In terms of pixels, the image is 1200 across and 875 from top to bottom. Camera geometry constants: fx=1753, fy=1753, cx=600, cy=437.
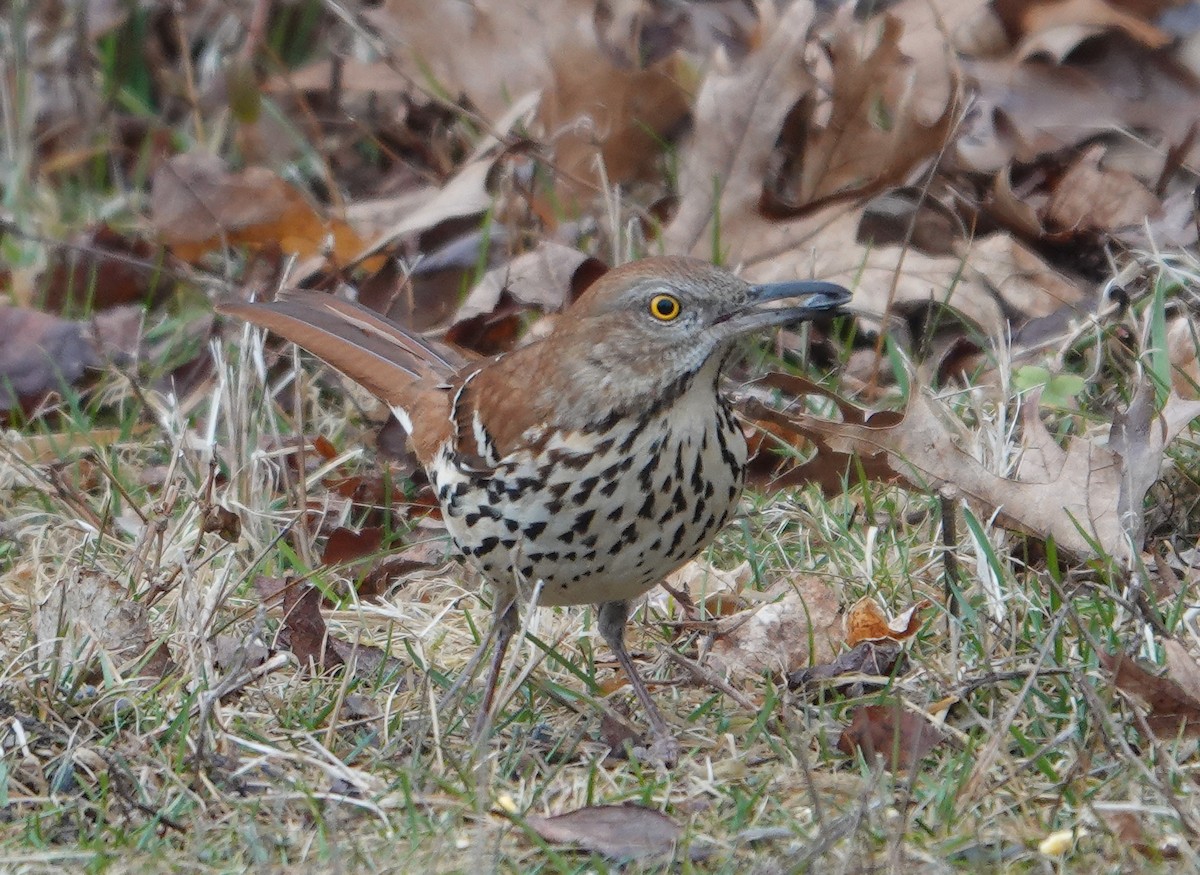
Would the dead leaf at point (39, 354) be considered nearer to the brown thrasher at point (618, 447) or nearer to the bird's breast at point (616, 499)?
the brown thrasher at point (618, 447)

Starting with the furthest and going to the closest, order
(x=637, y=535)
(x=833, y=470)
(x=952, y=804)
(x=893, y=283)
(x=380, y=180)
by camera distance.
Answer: (x=380, y=180) → (x=893, y=283) → (x=833, y=470) → (x=637, y=535) → (x=952, y=804)

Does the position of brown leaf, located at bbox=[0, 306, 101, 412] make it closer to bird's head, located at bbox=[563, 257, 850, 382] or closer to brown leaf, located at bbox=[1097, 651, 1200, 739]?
bird's head, located at bbox=[563, 257, 850, 382]

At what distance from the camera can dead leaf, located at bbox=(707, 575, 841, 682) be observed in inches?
144

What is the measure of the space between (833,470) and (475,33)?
8.64 ft

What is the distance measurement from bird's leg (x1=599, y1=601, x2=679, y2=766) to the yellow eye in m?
0.60

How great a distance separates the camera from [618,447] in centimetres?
324

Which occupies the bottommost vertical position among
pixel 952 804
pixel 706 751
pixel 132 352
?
pixel 132 352

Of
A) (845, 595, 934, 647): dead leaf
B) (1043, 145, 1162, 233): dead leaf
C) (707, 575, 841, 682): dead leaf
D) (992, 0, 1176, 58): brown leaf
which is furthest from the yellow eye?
(992, 0, 1176, 58): brown leaf

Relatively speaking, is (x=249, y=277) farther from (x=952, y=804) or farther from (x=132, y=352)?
(x=952, y=804)

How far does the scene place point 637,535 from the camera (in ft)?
10.5

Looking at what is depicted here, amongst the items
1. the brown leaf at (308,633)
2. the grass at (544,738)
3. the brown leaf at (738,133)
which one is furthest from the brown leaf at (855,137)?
the brown leaf at (308,633)

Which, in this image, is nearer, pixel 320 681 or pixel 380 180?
pixel 320 681

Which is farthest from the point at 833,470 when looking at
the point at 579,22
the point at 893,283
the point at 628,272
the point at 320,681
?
the point at 579,22

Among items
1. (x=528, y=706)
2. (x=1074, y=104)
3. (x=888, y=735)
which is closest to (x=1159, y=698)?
(x=888, y=735)
